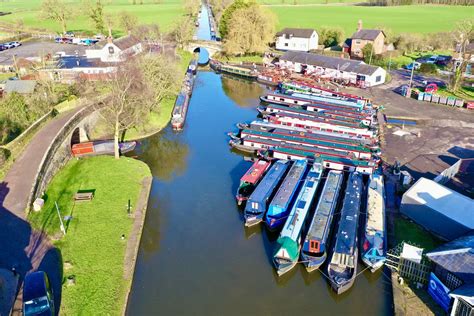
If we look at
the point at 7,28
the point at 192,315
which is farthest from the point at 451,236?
the point at 7,28

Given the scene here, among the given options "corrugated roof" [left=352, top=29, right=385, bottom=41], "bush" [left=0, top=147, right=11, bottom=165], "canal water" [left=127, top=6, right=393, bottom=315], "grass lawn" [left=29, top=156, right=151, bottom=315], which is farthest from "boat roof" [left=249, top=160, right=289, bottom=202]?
"corrugated roof" [left=352, top=29, right=385, bottom=41]

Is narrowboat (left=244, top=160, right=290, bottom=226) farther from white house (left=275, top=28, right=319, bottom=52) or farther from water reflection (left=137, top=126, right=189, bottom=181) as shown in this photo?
white house (left=275, top=28, right=319, bottom=52)

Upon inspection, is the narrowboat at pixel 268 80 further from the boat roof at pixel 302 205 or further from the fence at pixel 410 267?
the fence at pixel 410 267

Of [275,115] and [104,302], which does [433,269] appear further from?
[275,115]

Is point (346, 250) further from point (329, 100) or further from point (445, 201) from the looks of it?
point (329, 100)

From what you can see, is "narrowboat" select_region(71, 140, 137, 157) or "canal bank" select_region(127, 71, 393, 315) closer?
"canal bank" select_region(127, 71, 393, 315)

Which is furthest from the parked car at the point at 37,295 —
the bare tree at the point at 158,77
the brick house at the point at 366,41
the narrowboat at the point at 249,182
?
the brick house at the point at 366,41
